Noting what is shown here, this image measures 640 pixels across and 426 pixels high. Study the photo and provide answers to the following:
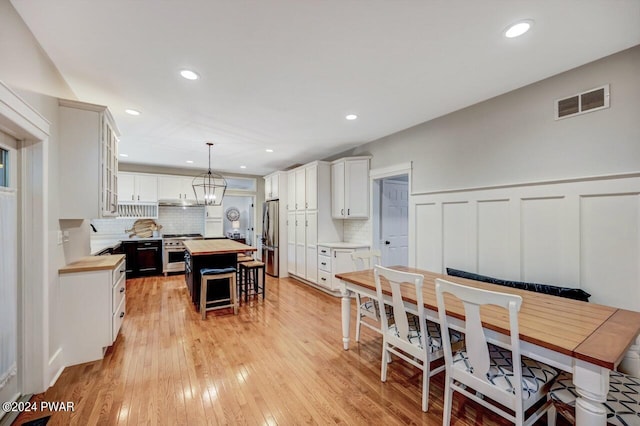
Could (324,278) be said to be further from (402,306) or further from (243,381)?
(402,306)

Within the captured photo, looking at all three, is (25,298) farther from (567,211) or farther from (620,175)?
(620,175)

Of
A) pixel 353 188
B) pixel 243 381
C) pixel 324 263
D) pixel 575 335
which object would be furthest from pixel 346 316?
pixel 353 188

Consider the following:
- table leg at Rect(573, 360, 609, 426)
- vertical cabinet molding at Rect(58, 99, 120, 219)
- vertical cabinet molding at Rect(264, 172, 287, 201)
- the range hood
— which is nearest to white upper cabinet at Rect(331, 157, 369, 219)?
vertical cabinet molding at Rect(264, 172, 287, 201)

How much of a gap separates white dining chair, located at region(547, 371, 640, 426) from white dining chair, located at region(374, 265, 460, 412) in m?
0.64

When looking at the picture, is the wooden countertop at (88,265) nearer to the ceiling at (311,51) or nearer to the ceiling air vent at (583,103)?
the ceiling at (311,51)

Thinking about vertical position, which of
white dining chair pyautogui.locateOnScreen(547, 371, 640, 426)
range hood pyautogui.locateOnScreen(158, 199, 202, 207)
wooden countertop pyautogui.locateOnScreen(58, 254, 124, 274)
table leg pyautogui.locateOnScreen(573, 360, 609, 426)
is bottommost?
white dining chair pyautogui.locateOnScreen(547, 371, 640, 426)

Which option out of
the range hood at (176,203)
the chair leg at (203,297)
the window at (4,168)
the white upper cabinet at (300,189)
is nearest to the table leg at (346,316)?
the chair leg at (203,297)

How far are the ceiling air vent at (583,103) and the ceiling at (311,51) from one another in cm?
26

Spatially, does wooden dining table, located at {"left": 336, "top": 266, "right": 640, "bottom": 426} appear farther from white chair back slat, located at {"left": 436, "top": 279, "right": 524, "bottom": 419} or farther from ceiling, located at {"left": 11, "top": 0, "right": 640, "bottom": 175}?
ceiling, located at {"left": 11, "top": 0, "right": 640, "bottom": 175}

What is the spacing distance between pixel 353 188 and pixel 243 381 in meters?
3.32

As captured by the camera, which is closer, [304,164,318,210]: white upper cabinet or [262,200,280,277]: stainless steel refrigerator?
[304,164,318,210]: white upper cabinet

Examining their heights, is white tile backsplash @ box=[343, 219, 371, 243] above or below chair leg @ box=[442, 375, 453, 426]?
above

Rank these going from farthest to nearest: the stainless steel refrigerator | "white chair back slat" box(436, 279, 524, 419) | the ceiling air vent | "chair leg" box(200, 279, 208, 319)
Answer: the stainless steel refrigerator, "chair leg" box(200, 279, 208, 319), the ceiling air vent, "white chair back slat" box(436, 279, 524, 419)

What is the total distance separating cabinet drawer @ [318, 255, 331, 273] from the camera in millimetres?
4684
